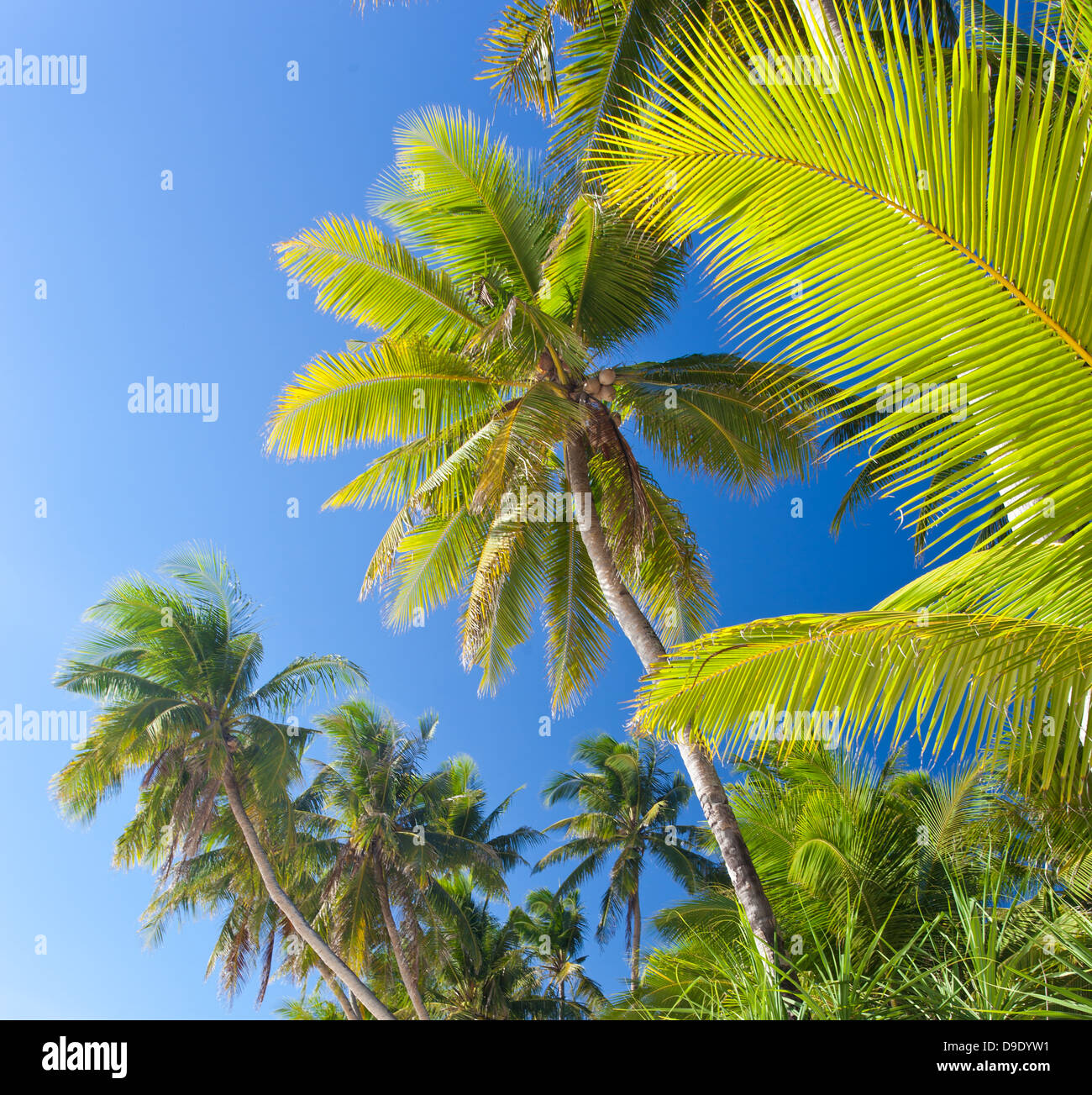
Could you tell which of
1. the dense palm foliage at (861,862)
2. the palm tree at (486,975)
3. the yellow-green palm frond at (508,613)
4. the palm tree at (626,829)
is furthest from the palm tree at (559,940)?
the yellow-green palm frond at (508,613)

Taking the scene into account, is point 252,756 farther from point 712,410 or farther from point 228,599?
point 712,410

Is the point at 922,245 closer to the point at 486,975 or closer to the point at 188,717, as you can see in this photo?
the point at 188,717

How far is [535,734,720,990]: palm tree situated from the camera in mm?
25672

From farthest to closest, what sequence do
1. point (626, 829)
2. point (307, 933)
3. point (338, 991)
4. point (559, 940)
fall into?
point (559, 940) < point (626, 829) < point (338, 991) < point (307, 933)

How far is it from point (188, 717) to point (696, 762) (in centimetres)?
1184

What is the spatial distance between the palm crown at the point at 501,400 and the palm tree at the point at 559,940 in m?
17.5

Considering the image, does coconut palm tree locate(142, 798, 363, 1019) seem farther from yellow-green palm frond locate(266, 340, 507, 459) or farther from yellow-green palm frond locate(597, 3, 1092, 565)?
yellow-green palm frond locate(597, 3, 1092, 565)

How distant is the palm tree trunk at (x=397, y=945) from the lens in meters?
18.4

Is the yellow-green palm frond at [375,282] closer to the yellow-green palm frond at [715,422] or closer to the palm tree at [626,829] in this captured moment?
the yellow-green palm frond at [715,422]

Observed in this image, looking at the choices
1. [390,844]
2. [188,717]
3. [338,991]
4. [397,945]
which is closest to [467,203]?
[188,717]

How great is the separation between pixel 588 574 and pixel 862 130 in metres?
9.26

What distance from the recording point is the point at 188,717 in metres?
16.8

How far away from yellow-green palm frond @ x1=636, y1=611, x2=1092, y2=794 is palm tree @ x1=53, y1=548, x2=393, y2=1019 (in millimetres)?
14766
